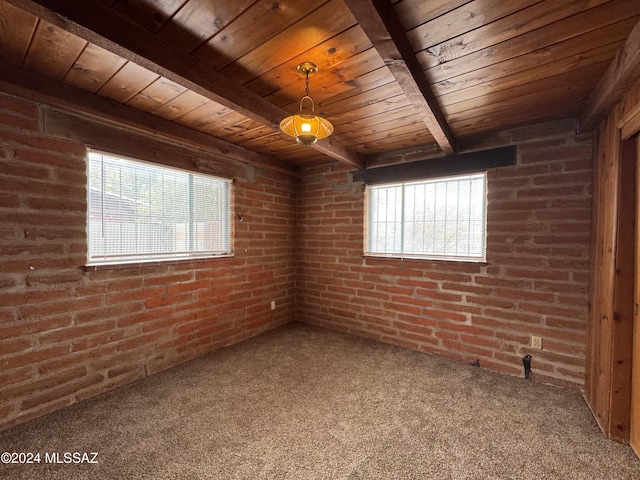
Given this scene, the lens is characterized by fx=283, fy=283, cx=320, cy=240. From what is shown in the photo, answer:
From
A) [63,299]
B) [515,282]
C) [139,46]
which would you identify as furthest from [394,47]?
[63,299]

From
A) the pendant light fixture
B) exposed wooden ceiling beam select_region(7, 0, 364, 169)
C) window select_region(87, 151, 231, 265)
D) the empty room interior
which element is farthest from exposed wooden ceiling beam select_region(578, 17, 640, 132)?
window select_region(87, 151, 231, 265)

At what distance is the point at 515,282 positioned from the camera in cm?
251

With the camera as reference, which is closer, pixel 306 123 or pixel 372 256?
pixel 306 123

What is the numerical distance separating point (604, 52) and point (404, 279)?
2.25m

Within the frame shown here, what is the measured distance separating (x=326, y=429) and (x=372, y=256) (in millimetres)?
1949

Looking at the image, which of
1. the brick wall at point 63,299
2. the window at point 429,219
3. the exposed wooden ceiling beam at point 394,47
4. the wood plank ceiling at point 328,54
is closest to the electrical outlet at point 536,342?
the window at point 429,219

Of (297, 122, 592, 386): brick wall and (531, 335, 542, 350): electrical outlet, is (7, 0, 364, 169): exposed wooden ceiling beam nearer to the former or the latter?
(297, 122, 592, 386): brick wall

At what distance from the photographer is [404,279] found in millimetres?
3139

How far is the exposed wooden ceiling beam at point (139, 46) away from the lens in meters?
1.13

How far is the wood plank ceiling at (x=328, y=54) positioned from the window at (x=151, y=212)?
0.47 m

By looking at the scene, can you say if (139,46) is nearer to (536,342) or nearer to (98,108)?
(98,108)

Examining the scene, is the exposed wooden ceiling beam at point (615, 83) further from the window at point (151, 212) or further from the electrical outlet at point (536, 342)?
the window at point (151, 212)

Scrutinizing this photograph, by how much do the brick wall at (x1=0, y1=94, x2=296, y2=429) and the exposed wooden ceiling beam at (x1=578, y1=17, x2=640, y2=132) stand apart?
3250mm

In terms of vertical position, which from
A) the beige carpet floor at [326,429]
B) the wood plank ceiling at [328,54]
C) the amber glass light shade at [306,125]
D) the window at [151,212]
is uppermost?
the wood plank ceiling at [328,54]
